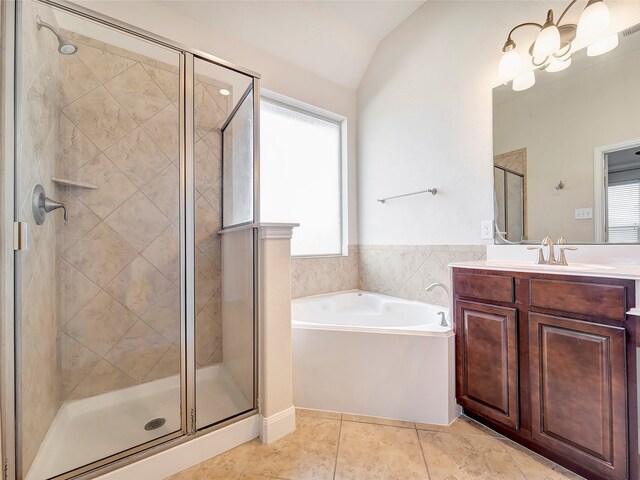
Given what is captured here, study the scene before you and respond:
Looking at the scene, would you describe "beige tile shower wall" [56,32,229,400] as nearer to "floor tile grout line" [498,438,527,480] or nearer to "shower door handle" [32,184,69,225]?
"shower door handle" [32,184,69,225]

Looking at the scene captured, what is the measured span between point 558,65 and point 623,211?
909 millimetres

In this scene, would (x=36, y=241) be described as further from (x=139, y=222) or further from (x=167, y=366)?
(x=167, y=366)

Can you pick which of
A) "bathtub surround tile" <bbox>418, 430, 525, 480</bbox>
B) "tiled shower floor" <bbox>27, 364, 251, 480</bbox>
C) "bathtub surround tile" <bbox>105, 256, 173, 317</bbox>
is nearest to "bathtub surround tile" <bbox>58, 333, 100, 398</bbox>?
"tiled shower floor" <bbox>27, 364, 251, 480</bbox>

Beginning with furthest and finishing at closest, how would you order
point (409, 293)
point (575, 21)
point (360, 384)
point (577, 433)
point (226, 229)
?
1. point (409, 293)
2. point (226, 229)
3. point (360, 384)
4. point (575, 21)
5. point (577, 433)

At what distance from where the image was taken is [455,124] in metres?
2.07

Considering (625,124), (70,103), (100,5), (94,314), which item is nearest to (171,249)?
(94,314)

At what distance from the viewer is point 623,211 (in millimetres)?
1392

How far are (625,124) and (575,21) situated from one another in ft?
2.12

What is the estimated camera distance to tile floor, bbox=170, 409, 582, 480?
1.21 metres

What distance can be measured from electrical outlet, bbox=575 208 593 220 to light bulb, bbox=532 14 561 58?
91 centimetres

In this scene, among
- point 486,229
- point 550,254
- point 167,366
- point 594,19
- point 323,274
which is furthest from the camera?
point 323,274

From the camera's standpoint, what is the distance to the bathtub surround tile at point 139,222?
1.73m

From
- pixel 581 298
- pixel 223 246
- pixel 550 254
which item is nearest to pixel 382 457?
pixel 581 298

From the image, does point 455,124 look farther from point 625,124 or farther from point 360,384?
point 360,384
